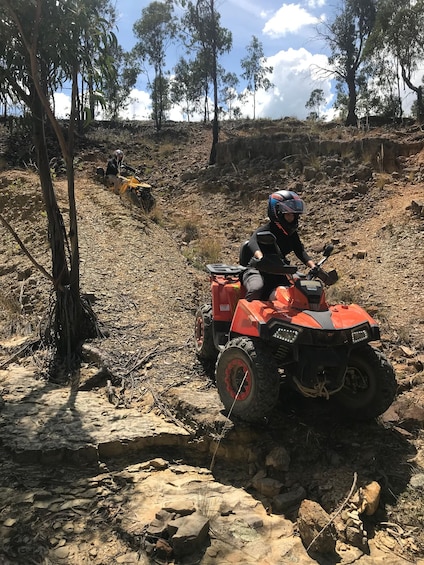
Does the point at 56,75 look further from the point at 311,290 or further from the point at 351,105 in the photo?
the point at 351,105

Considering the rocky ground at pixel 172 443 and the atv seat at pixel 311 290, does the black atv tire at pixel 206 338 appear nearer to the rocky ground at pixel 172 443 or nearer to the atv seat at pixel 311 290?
the rocky ground at pixel 172 443

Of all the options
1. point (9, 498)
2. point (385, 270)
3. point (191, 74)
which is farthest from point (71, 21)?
point (191, 74)

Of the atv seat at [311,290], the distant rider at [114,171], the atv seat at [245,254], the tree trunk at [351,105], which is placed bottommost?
the atv seat at [311,290]

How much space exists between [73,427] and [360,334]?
234 cm

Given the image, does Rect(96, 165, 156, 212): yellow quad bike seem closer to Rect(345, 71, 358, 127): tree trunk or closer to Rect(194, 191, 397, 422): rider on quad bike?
Rect(194, 191, 397, 422): rider on quad bike

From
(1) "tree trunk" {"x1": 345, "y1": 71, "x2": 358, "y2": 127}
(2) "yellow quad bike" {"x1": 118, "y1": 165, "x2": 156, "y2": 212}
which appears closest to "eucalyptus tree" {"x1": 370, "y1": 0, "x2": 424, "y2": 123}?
(1) "tree trunk" {"x1": 345, "y1": 71, "x2": 358, "y2": 127}

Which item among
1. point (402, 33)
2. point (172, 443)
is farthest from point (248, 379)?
point (402, 33)

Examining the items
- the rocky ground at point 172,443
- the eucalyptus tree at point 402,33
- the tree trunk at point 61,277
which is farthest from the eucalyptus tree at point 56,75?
the eucalyptus tree at point 402,33

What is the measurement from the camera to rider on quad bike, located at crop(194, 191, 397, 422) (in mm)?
3371

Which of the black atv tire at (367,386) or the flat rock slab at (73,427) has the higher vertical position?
the black atv tire at (367,386)

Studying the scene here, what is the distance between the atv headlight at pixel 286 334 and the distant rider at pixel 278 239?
2.09ft

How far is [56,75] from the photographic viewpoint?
206 inches

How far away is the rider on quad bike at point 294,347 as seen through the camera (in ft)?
11.1

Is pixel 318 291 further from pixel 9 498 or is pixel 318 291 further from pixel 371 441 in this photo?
pixel 9 498
